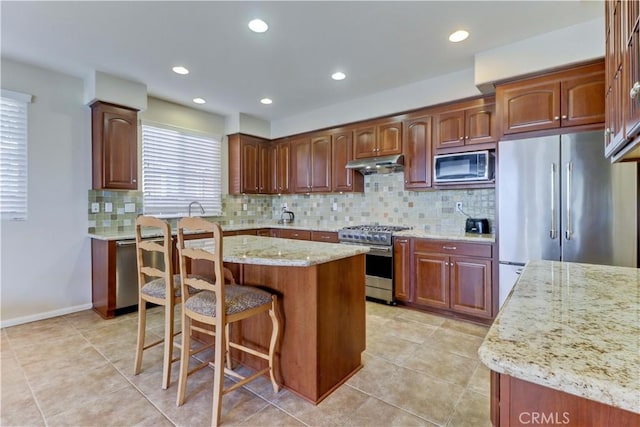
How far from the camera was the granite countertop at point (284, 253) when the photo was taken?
175 cm

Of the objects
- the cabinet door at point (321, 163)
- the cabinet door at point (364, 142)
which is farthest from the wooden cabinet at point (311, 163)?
the cabinet door at point (364, 142)

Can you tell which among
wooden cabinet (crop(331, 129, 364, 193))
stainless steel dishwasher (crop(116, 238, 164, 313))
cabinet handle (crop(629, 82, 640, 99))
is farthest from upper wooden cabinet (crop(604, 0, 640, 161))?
stainless steel dishwasher (crop(116, 238, 164, 313))

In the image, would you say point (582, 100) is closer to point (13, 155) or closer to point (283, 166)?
point (283, 166)

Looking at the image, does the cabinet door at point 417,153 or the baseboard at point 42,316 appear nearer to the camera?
the baseboard at point 42,316

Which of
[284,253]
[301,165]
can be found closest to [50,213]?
[284,253]

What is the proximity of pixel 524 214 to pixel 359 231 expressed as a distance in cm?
177

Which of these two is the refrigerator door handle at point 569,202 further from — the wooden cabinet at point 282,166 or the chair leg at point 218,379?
the wooden cabinet at point 282,166

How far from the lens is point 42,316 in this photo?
3328 mm

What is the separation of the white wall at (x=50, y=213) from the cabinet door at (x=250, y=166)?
2035 mm

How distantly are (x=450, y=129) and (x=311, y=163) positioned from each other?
6.90 ft

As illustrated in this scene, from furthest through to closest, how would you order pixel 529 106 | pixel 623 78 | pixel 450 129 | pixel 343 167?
pixel 343 167
pixel 450 129
pixel 529 106
pixel 623 78

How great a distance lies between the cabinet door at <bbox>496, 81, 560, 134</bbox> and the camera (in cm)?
268

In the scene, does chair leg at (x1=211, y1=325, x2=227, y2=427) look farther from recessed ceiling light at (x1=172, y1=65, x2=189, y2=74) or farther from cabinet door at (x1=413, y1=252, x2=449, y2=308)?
recessed ceiling light at (x1=172, y1=65, x2=189, y2=74)

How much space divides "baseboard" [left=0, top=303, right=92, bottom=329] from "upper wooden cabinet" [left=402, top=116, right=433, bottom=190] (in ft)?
13.4
